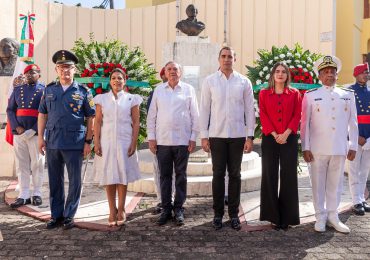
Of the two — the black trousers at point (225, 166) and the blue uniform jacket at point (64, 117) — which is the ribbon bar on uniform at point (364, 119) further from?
the blue uniform jacket at point (64, 117)

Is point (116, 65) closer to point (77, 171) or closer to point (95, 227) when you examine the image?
point (77, 171)

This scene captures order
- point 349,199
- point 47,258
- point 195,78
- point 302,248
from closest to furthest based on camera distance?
point 47,258 → point 302,248 → point 349,199 → point 195,78

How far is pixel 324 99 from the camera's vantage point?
14.1 ft

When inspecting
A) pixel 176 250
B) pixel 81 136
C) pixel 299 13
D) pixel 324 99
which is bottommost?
pixel 176 250

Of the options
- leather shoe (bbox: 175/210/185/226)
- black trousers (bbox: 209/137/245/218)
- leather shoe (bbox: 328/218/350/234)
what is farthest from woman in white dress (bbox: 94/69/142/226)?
leather shoe (bbox: 328/218/350/234)

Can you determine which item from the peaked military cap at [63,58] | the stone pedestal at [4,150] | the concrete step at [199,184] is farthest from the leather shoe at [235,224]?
the stone pedestal at [4,150]

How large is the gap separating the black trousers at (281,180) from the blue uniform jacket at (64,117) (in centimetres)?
187

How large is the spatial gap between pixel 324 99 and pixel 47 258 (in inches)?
116

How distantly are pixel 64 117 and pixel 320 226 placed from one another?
109 inches

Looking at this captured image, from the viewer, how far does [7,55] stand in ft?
24.2

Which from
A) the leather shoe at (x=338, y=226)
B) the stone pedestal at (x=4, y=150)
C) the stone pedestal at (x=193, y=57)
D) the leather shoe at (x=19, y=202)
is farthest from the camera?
the stone pedestal at (x=4, y=150)

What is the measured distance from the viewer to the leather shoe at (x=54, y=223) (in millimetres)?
4363

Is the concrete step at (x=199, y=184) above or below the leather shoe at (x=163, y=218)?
above

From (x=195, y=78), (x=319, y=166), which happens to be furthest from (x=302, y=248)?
(x=195, y=78)
